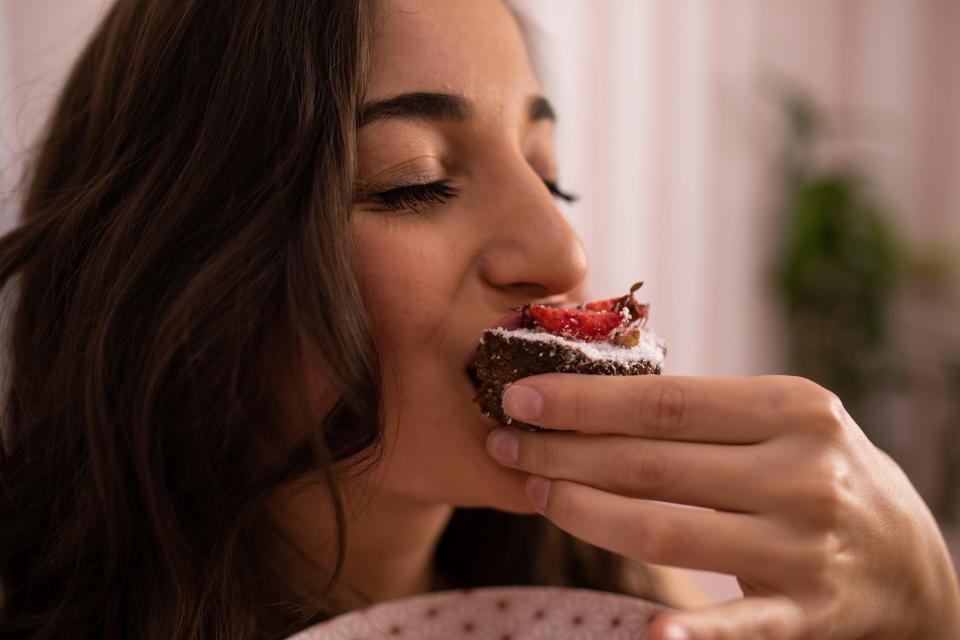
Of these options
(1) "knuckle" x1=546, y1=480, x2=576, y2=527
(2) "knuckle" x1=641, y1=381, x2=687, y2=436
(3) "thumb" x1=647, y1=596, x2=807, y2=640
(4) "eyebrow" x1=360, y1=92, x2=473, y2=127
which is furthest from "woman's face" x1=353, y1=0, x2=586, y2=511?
(3) "thumb" x1=647, y1=596, x2=807, y2=640

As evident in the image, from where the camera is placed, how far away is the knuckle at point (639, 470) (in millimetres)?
835

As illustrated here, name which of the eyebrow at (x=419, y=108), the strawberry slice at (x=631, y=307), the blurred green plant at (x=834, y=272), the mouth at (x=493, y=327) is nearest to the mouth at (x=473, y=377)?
the mouth at (x=493, y=327)

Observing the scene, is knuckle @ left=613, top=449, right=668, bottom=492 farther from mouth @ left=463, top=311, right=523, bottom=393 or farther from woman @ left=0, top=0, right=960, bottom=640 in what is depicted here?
mouth @ left=463, top=311, right=523, bottom=393

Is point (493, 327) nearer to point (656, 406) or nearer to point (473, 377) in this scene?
point (473, 377)

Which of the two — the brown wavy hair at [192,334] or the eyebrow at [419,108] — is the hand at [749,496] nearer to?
the brown wavy hair at [192,334]

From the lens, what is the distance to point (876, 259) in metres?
3.43

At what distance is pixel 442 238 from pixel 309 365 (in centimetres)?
25

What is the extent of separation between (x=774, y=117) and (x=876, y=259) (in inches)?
36.6

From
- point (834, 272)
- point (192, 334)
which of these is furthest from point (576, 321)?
point (834, 272)

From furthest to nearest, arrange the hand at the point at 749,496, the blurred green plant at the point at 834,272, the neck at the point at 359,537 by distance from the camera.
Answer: the blurred green plant at the point at 834,272 → the neck at the point at 359,537 → the hand at the point at 749,496

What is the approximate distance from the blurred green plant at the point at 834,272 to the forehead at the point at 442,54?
2801mm

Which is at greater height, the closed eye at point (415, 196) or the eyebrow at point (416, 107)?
the eyebrow at point (416, 107)

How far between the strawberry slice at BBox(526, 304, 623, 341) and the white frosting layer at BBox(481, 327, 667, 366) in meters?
0.01

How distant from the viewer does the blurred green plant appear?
11.2 ft
